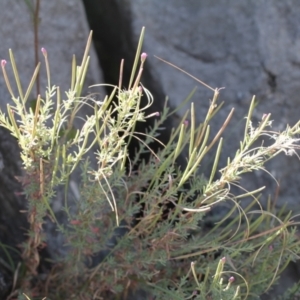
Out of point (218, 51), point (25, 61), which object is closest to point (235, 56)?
point (218, 51)

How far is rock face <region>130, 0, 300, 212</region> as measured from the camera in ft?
4.41

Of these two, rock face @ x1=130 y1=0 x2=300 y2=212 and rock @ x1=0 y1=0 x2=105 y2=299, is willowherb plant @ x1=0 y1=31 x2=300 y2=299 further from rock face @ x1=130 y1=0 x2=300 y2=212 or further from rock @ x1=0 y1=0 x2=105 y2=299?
rock face @ x1=130 y1=0 x2=300 y2=212

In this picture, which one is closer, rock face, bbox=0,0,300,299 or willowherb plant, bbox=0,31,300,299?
willowherb plant, bbox=0,31,300,299

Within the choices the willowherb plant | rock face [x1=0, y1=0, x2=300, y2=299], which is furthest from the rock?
the willowherb plant

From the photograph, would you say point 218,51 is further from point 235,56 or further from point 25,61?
point 25,61

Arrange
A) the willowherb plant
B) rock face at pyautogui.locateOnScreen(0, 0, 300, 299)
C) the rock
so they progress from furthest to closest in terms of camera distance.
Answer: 1. rock face at pyautogui.locateOnScreen(0, 0, 300, 299)
2. the rock
3. the willowherb plant

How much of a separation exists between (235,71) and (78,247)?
58 centimetres

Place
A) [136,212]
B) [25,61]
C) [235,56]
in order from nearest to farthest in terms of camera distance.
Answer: [136,212] < [25,61] < [235,56]

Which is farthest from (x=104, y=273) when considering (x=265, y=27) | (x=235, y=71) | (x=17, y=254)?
(x=265, y=27)

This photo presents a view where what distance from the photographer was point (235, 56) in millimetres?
1362

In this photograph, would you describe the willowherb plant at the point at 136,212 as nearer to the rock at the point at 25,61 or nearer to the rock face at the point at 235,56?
the rock at the point at 25,61

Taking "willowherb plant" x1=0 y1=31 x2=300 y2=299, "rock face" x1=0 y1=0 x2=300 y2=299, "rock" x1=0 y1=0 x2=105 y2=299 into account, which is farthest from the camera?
"rock face" x1=0 y1=0 x2=300 y2=299

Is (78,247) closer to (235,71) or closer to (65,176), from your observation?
(65,176)

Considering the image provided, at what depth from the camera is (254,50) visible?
1.36 metres
